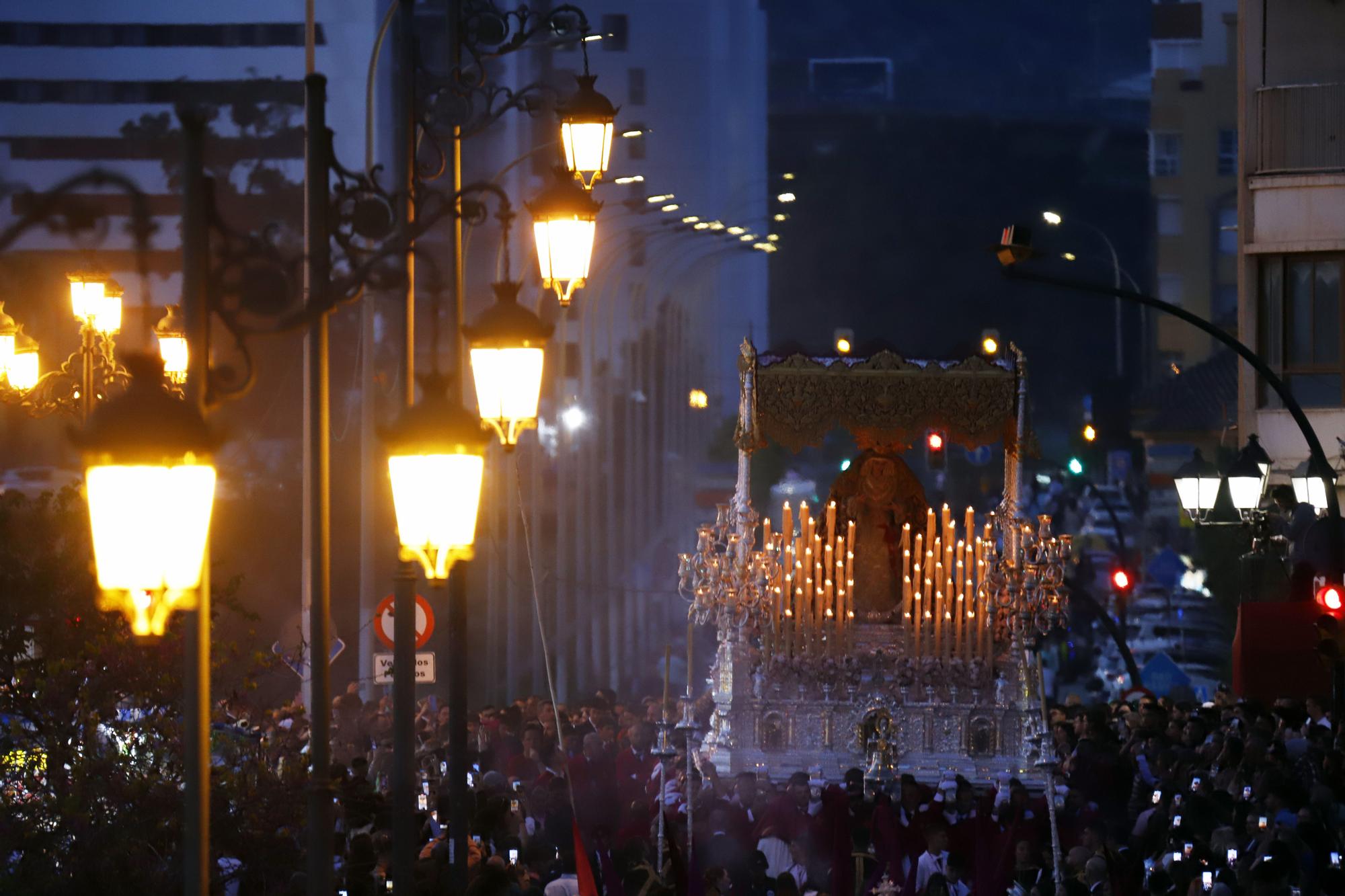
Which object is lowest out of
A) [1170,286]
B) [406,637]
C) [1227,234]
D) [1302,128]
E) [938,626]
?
[938,626]

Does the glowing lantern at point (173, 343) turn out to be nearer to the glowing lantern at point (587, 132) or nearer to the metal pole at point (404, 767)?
the glowing lantern at point (587, 132)

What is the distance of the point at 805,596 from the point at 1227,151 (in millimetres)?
30615

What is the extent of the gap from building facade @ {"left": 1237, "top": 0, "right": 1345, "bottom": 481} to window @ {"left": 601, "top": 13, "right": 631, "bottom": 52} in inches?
804

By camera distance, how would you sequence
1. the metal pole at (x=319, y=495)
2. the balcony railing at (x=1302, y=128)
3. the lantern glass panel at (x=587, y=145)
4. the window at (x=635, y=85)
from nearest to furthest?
1. the metal pole at (x=319, y=495)
2. the lantern glass panel at (x=587, y=145)
3. the balcony railing at (x=1302, y=128)
4. the window at (x=635, y=85)

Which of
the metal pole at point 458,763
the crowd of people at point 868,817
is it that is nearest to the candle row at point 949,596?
the crowd of people at point 868,817

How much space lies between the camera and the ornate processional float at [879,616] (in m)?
23.4

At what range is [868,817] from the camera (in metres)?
16.1

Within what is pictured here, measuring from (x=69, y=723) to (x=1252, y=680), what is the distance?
8.48 metres

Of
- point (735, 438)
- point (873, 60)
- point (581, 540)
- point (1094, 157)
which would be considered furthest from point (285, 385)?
point (1094, 157)

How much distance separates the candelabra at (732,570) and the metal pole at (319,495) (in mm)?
15534

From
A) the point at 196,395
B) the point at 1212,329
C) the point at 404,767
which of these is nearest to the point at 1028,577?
the point at 1212,329

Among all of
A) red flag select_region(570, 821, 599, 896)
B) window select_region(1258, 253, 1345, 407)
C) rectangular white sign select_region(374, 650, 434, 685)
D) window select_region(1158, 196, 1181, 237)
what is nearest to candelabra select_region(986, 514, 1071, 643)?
window select_region(1258, 253, 1345, 407)

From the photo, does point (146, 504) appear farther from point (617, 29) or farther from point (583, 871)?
point (617, 29)

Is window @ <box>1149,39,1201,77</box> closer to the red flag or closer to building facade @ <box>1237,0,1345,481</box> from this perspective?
building facade @ <box>1237,0,1345,481</box>
